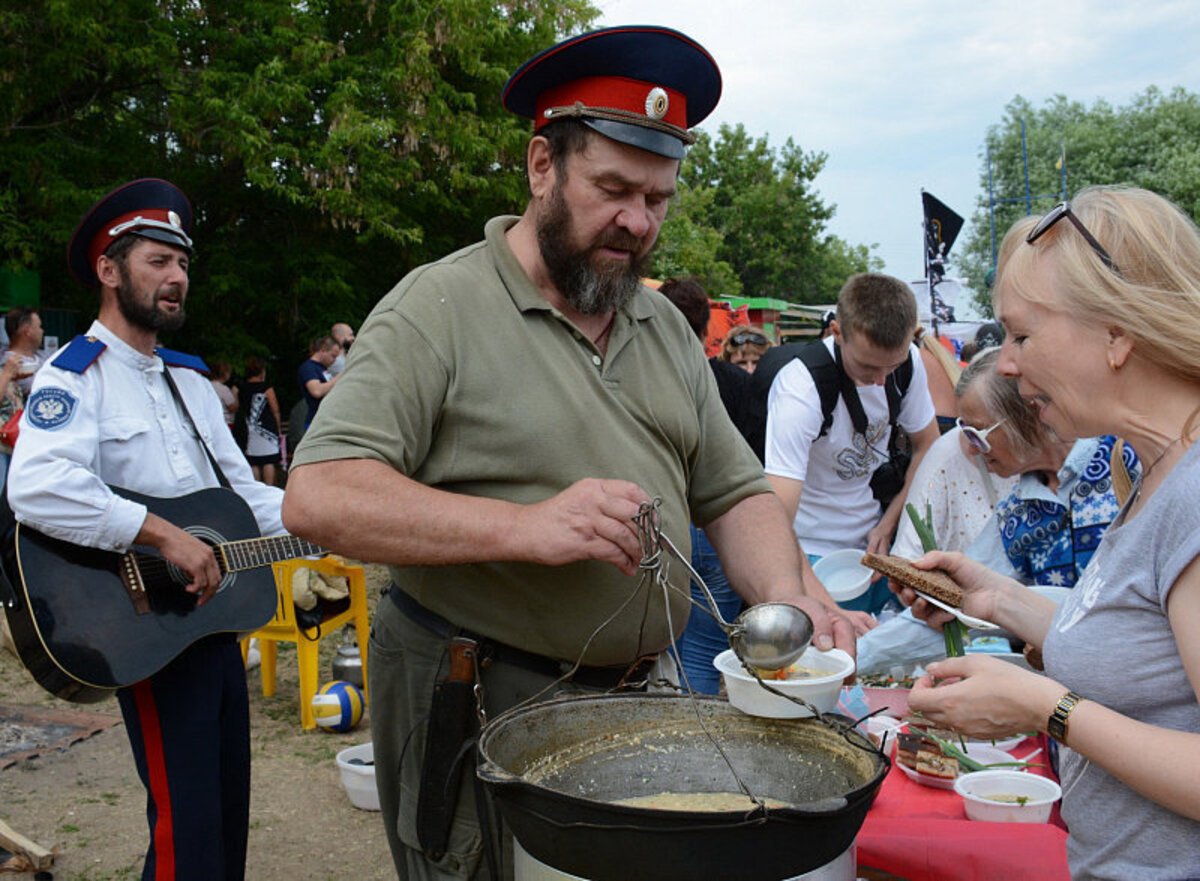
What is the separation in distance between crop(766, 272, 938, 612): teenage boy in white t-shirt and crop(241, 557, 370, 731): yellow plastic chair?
2.50 meters

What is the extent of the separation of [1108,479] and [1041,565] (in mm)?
315

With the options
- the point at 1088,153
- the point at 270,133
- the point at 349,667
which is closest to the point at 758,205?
the point at 1088,153

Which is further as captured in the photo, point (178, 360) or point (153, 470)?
point (178, 360)

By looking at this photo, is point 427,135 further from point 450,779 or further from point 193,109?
point 450,779

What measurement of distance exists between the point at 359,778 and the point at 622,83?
3317mm

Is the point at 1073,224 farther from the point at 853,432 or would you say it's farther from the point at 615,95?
the point at 853,432

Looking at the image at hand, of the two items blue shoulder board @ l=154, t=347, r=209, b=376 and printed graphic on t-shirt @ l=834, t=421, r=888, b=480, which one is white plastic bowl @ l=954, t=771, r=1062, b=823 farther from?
blue shoulder board @ l=154, t=347, r=209, b=376

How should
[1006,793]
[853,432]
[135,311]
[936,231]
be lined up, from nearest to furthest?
[1006,793]
[135,311]
[853,432]
[936,231]

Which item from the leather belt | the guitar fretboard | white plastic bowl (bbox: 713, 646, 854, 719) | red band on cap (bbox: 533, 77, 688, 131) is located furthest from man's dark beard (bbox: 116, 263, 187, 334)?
white plastic bowl (bbox: 713, 646, 854, 719)

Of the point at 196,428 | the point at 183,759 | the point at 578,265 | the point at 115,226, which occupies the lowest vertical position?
the point at 183,759

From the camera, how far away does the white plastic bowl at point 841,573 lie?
10.9ft

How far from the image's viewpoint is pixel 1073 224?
1544mm

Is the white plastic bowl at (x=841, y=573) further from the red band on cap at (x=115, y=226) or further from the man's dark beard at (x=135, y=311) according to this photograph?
the red band on cap at (x=115, y=226)

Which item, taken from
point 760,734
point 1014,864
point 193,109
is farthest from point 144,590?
point 193,109
